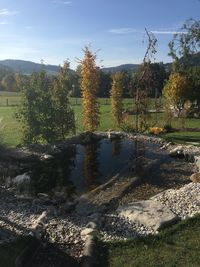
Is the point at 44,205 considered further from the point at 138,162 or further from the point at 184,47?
the point at 184,47

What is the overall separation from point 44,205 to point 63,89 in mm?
15193

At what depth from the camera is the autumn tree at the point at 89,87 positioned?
2916cm

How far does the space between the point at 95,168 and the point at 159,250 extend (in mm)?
10179

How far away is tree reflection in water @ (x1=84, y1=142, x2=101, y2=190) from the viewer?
17.7 meters

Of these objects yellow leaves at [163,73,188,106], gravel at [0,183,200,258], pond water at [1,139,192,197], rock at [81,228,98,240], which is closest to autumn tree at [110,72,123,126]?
yellow leaves at [163,73,188,106]

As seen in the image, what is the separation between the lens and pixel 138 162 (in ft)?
67.3

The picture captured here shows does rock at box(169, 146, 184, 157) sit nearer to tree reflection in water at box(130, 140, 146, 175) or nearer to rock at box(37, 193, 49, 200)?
tree reflection in water at box(130, 140, 146, 175)

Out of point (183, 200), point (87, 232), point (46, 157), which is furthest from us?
point (46, 157)

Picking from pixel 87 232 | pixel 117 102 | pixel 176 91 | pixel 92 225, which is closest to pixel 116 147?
pixel 117 102

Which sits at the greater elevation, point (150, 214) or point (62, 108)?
point (62, 108)

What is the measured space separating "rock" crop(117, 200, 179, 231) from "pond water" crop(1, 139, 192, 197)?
11.8 ft

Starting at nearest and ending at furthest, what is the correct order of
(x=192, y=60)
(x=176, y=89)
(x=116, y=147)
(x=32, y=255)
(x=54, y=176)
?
1. (x=32, y=255)
2. (x=54, y=176)
3. (x=116, y=147)
4. (x=192, y=60)
5. (x=176, y=89)

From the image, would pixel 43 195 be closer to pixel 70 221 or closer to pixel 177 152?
pixel 70 221

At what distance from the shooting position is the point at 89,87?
29.6 metres
